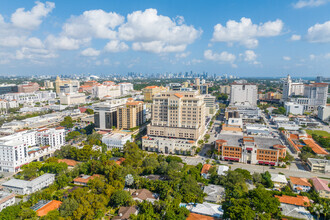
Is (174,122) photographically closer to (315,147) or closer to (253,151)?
(253,151)

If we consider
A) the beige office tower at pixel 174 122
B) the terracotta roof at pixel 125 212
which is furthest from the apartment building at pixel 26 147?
the terracotta roof at pixel 125 212

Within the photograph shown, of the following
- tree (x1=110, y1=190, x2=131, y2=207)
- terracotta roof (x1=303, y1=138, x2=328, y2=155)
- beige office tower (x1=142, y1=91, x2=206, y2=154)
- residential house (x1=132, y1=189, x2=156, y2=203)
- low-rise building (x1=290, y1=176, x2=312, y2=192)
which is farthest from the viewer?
beige office tower (x1=142, y1=91, x2=206, y2=154)

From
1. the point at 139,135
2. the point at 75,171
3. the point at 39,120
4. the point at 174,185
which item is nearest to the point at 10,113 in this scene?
the point at 39,120

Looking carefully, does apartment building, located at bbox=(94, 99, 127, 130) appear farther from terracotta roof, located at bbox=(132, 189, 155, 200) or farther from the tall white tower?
the tall white tower

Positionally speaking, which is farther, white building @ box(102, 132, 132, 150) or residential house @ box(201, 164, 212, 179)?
white building @ box(102, 132, 132, 150)

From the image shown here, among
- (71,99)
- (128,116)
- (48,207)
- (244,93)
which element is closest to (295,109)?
(244,93)

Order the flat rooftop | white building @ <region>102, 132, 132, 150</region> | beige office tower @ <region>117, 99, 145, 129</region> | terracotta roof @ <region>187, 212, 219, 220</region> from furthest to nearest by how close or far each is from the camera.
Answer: beige office tower @ <region>117, 99, 145, 129</region> → white building @ <region>102, 132, 132, 150</region> → the flat rooftop → terracotta roof @ <region>187, 212, 219, 220</region>

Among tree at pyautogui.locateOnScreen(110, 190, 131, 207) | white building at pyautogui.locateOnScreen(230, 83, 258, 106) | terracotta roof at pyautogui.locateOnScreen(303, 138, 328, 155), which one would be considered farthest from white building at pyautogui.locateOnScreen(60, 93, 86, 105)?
terracotta roof at pyautogui.locateOnScreen(303, 138, 328, 155)
